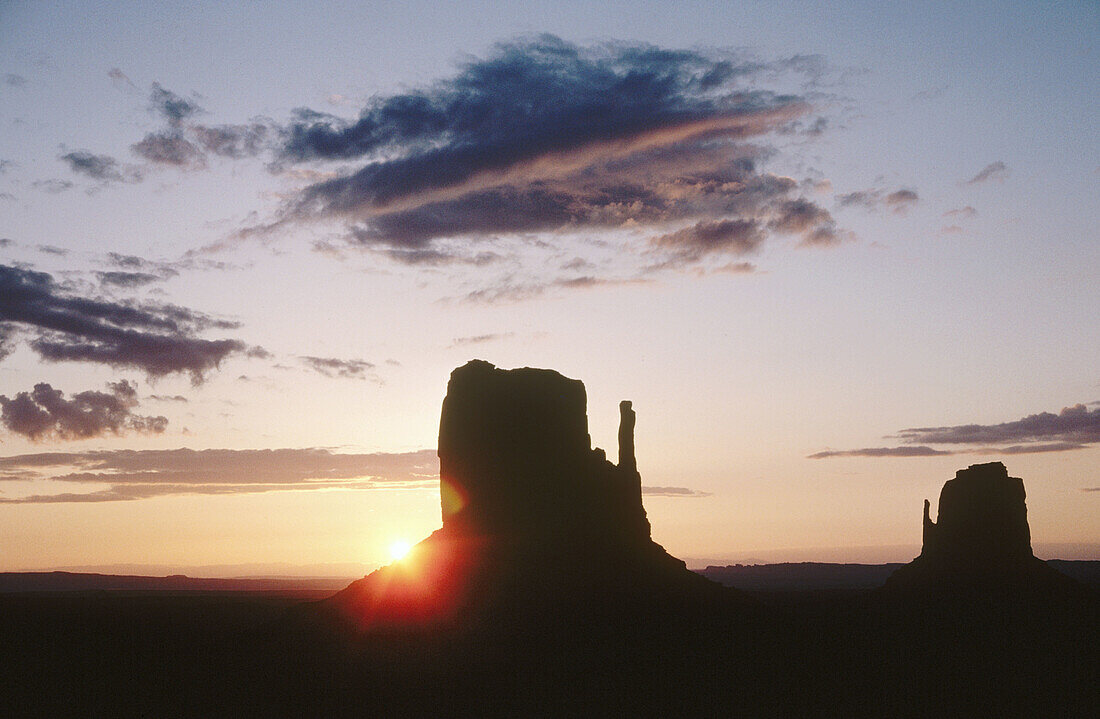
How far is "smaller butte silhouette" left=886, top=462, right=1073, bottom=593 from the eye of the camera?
109312mm

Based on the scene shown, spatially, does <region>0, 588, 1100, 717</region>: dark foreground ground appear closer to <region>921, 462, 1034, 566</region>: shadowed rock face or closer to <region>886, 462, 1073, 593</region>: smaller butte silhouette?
<region>886, 462, 1073, 593</region>: smaller butte silhouette

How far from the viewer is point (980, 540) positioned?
11225 cm

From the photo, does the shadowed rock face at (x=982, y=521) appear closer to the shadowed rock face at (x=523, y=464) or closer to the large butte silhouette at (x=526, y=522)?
the large butte silhouette at (x=526, y=522)

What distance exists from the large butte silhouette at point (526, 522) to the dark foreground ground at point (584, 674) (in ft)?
7.15

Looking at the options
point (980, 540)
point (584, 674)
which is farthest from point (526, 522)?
point (980, 540)

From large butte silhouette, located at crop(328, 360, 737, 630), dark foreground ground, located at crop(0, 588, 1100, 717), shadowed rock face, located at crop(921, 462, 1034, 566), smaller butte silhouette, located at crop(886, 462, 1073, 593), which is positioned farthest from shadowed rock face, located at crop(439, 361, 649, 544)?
shadowed rock face, located at crop(921, 462, 1034, 566)

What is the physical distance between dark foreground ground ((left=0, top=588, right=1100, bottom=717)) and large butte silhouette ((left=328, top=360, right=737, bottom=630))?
218 centimetres

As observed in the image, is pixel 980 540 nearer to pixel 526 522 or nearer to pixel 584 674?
pixel 526 522

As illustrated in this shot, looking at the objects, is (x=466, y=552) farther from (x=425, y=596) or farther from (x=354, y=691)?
(x=354, y=691)

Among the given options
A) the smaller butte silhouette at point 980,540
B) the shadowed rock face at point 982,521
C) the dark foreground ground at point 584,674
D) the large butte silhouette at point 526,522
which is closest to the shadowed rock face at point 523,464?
the large butte silhouette at point 526,522

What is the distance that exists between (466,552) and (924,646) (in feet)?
132

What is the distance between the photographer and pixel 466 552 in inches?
2638

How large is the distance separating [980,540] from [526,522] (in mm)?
65643

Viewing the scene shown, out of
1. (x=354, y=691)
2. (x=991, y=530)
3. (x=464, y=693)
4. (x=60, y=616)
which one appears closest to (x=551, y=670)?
(x=464, y=693)
